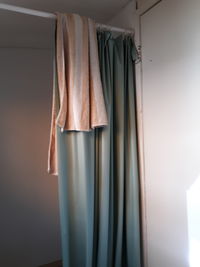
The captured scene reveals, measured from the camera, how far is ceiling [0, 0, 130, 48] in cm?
169

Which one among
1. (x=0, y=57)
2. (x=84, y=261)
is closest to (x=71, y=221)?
(x=84, y=261)

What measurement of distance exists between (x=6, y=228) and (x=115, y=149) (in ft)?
5.00

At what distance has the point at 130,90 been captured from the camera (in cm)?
167

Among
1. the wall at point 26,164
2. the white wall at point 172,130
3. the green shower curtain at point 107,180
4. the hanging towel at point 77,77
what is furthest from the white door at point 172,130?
the wall at point 26,164

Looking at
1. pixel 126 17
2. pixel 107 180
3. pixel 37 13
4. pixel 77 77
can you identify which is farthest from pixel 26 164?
pixel 126 17

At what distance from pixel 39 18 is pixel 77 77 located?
0.83 metres

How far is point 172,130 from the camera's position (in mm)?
1384

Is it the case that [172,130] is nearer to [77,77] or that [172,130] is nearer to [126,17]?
[77,77]

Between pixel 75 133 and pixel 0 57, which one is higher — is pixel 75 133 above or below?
below

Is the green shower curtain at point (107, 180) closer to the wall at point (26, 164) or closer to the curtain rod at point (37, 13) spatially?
the curtain rod at point (37, 13)

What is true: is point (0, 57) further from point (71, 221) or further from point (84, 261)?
point (84, 261)

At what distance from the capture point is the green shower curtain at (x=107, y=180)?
4.86ft

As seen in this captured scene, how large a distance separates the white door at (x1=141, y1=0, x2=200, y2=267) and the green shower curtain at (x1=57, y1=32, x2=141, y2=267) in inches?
4.5

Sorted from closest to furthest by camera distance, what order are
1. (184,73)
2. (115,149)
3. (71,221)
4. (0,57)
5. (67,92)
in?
(184,73) < (67,92) < (71,221) < (115,149) < (0,57)
